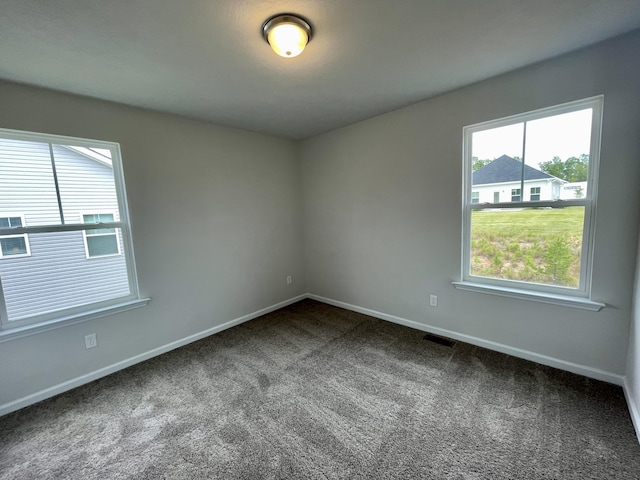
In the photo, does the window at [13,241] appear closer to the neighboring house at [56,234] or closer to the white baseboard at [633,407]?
the neighboring house at [56,234]

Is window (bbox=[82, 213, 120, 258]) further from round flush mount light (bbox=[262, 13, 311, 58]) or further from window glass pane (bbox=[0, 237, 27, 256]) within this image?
round flush mount light (bbox=[262, 13, 311, 58])

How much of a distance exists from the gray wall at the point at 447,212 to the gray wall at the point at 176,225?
2.24 feet

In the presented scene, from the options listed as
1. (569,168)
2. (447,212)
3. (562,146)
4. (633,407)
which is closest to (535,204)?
(569,168)

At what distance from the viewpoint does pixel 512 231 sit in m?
2.34

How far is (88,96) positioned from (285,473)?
3185 millimetres

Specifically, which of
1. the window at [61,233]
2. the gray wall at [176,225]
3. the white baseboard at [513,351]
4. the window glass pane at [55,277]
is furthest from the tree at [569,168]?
the window glass pane at [55,277]

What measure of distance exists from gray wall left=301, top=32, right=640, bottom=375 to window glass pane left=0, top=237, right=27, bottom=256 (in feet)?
9.73

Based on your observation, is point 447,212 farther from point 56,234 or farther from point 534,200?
point 56,234

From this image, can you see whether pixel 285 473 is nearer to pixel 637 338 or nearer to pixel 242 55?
pixel 637 338

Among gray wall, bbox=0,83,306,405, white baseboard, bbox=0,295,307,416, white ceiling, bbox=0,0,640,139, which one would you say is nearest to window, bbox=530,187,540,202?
white ceiling, bbox=0,0,640,139

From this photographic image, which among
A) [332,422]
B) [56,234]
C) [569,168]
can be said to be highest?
[569,168]

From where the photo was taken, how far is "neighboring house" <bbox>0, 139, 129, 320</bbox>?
197 centimetres

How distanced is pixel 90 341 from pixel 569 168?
4.28 meters

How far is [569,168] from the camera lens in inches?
79.5
